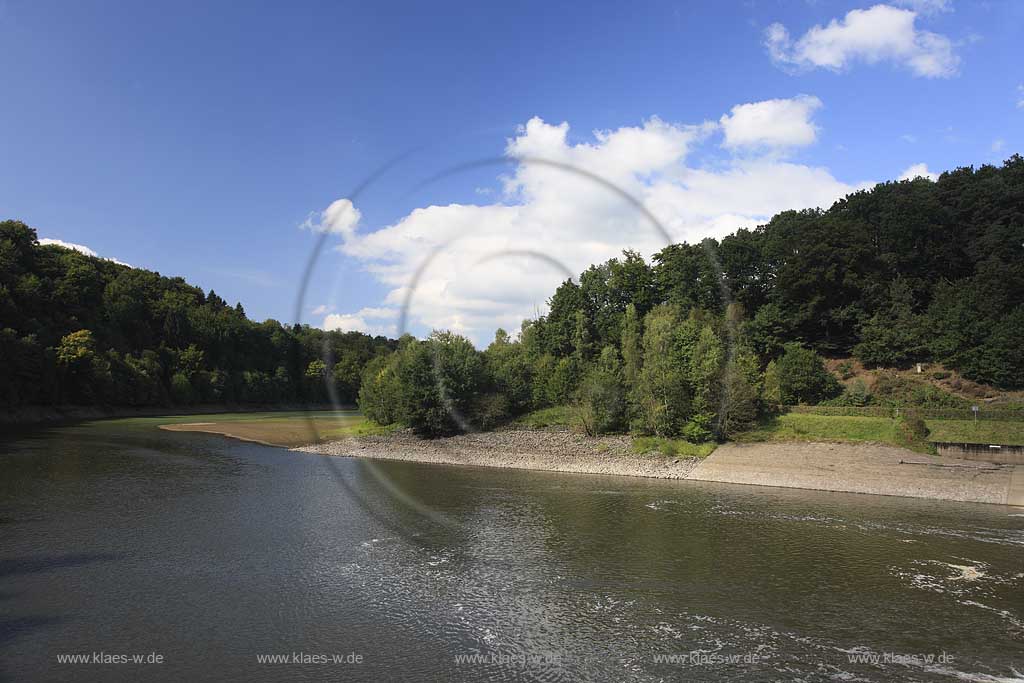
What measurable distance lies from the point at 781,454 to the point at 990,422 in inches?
626

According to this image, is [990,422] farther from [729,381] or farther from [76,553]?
Result: [76,553]

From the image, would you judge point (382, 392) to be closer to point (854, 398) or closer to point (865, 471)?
point (865, 471)

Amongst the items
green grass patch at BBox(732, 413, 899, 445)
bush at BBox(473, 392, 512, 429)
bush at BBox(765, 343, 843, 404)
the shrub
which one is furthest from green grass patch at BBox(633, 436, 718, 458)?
the shrub

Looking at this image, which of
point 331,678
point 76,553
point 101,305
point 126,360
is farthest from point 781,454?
point 101,305

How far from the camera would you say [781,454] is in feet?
Result: 140

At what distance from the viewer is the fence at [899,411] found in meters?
43.8

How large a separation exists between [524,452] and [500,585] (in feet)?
108

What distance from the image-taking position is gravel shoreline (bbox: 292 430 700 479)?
4412cm

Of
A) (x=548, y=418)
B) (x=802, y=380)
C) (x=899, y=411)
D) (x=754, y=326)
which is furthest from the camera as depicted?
(x=754, y=326)

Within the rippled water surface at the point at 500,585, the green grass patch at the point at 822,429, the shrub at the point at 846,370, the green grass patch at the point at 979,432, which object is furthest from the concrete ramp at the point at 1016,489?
the shrub at the point at 846,370

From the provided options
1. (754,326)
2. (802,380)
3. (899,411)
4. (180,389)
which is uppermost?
(754,326)

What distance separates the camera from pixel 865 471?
124 ft

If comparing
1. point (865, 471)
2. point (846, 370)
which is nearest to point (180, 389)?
point (846, 370)

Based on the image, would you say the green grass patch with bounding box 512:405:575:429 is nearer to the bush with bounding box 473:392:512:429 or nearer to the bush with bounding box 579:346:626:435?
the bush with bounding box 473:392:512:429
